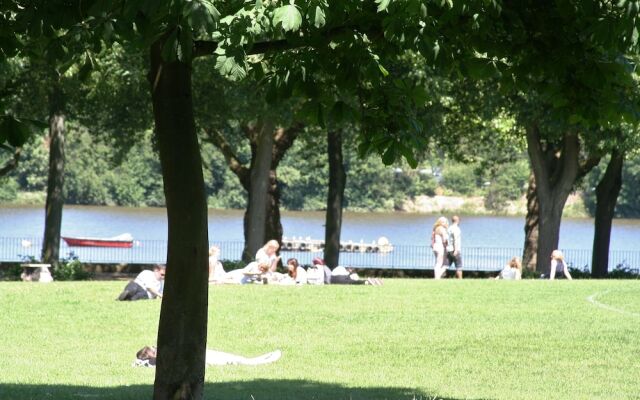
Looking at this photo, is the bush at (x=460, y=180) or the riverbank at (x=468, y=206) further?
the riverbank at (x=468, y=206)

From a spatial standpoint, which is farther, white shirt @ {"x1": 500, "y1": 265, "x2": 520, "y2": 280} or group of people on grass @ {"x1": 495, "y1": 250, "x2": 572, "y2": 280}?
group of people on grass @ {"x1": 495, "y1": 250, "x2": 572, "y2": 280}


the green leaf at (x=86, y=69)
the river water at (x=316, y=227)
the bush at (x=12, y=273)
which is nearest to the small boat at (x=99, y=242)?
the river water at (x=316, y=227)

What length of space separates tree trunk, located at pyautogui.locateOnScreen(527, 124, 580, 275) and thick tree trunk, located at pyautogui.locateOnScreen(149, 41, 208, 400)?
23.5 m

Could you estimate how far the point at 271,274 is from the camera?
23.1m

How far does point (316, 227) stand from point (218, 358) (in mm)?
81342

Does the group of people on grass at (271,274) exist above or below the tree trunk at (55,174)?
below

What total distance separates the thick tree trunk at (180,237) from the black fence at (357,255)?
4092cm

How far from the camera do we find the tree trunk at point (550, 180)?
31.2 metres

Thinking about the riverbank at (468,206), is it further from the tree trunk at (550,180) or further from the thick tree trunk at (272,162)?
the thick tree trunk at (272,162)

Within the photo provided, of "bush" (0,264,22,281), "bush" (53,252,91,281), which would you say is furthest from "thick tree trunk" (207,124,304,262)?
"bush" (0,264,22,281)

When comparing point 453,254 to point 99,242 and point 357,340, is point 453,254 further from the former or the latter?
point 99,242

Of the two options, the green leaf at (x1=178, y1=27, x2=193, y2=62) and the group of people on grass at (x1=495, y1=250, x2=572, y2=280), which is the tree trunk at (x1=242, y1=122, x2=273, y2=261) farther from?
the green leaf at (x1=178, y1=27, x2=193, y2=62)

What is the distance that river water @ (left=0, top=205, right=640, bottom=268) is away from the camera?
74856 mm

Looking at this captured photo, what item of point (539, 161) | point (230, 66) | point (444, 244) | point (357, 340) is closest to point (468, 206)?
point (539, 161)
